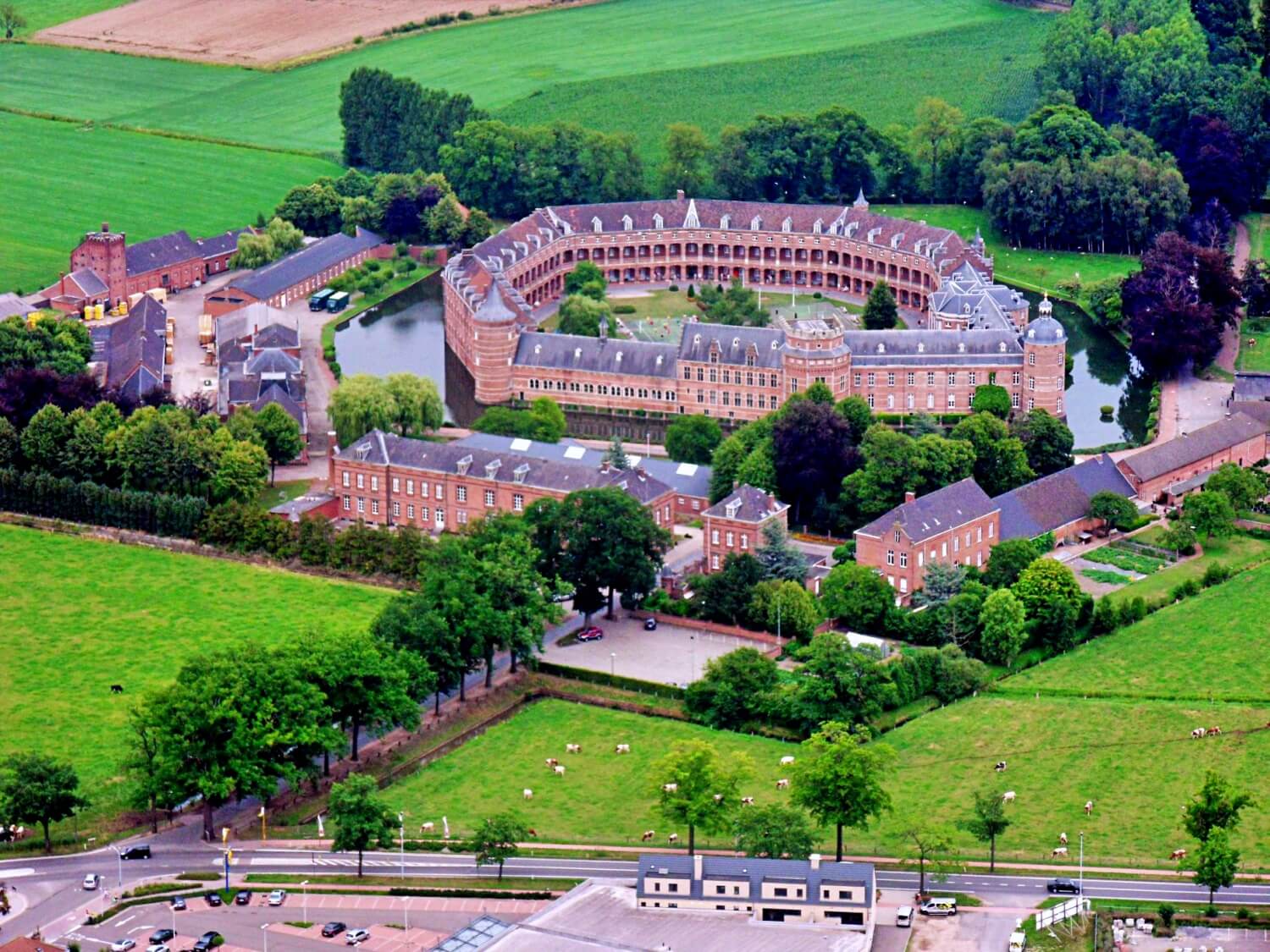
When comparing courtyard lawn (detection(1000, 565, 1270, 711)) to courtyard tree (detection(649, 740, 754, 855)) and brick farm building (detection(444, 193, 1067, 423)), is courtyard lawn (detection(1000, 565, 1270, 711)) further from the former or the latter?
brick farm building (detection(444, 193, 1067, 423))

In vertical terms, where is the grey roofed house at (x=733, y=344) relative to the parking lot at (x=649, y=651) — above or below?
above

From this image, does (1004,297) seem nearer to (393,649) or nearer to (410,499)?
(410,499)

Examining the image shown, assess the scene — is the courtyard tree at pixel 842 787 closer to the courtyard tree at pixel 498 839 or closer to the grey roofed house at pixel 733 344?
the courtyard tree at pixel 498 839

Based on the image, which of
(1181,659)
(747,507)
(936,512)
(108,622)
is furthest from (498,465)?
(1181,659)

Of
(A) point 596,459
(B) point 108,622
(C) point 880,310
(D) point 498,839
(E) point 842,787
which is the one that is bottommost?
(D) point 498,839

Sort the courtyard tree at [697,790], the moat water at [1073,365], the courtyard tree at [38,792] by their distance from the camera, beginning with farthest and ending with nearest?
1. the moat water at [1073,365]
2. the courtyard tree at [38,792]
3. the courtyard tree at [697,790]

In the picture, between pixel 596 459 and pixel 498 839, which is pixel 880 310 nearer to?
pixel 596 459

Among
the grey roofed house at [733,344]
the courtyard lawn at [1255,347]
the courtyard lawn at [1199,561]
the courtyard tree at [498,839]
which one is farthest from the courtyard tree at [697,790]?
the courtyard lawn at [1255,347]
